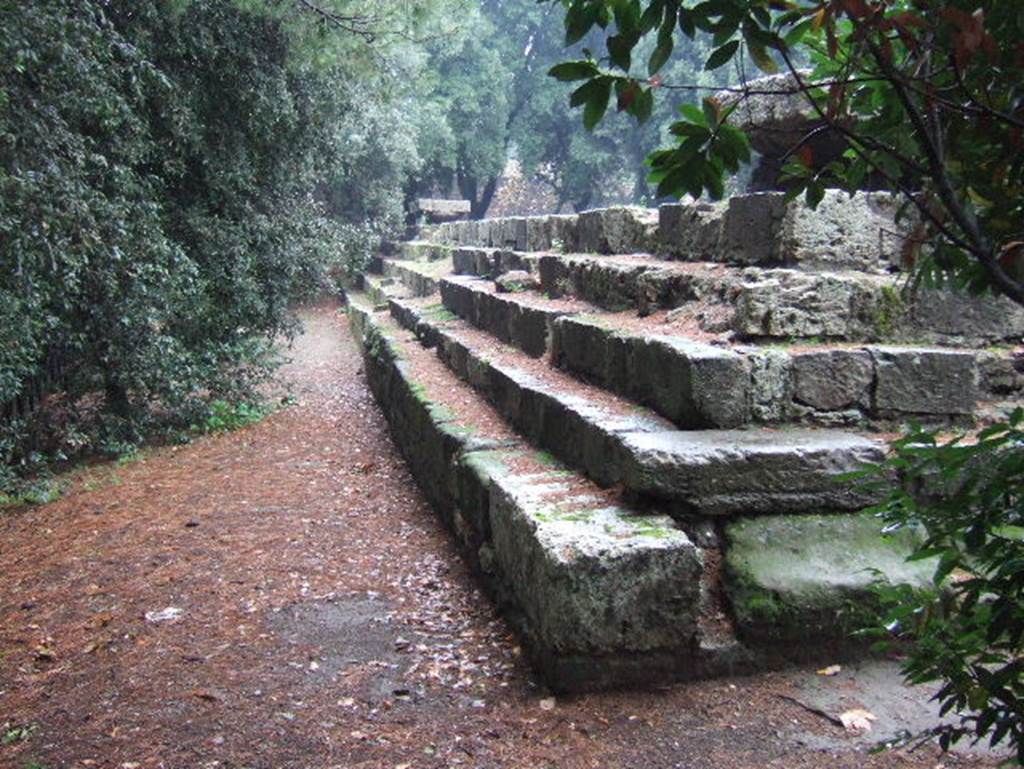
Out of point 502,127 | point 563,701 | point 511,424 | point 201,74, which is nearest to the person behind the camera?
point 563,701

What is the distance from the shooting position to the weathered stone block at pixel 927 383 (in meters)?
3.63

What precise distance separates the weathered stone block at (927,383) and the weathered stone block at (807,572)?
0.62m

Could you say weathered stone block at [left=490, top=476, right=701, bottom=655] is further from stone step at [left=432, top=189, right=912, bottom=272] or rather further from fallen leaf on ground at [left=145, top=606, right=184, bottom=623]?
fallen leaf on ground at [left=145, top=606, right=184, bottom=623]

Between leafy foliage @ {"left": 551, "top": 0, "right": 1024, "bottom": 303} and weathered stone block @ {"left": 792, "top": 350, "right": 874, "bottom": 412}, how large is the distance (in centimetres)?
195

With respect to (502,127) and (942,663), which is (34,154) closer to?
(942,663)

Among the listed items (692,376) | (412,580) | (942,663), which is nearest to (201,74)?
(412,580)

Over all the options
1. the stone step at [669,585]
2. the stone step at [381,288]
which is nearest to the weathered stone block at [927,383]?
the stone step at [669,585]

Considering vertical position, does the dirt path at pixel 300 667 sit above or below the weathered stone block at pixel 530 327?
below

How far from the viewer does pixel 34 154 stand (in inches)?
209

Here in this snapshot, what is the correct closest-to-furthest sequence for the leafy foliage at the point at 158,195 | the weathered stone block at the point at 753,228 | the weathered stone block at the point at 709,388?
the weathered stone block at the point at 709,388
the weathered stone block at the point at 753,228
the leafy foliage at the point at 158,195

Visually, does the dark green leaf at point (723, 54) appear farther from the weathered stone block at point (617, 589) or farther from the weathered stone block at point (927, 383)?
the weathered stone block at point (927, 383)

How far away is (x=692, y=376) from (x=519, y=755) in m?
1.62

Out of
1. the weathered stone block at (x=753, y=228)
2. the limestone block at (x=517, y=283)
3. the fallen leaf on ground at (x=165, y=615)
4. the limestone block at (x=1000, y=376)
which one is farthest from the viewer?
the limestone block at (x=517, y=283)

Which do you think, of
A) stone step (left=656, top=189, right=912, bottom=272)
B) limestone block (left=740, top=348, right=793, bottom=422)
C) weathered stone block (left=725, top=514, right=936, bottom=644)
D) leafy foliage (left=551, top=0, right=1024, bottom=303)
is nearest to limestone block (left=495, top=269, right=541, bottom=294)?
stone step (left=656, top=189, right=912, bottom=272)
